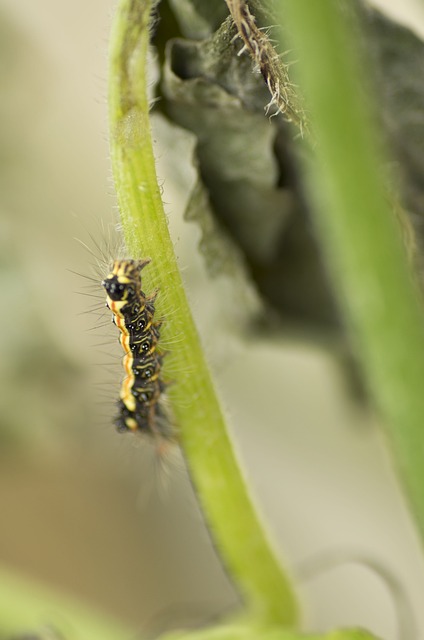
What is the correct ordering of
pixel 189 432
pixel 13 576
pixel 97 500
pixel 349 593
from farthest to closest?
pixel 97 500
pixel 349 593
pixel 13 576
pixel 189 432

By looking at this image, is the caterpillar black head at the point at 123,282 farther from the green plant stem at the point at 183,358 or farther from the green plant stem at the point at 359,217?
the green plant stem at the point at 359,217

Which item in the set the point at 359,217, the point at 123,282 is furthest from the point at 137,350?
the point at 359,217

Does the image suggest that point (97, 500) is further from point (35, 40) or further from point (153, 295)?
point (153, 295)

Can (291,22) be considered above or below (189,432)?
above

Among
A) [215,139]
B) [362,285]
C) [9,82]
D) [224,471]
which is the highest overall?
[9,82]

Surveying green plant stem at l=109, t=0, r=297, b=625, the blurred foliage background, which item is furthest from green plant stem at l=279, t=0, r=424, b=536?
the blurred foliage background

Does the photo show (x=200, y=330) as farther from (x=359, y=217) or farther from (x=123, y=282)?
(x=359, y=217)

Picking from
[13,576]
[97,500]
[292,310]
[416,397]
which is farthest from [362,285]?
[97,500]
